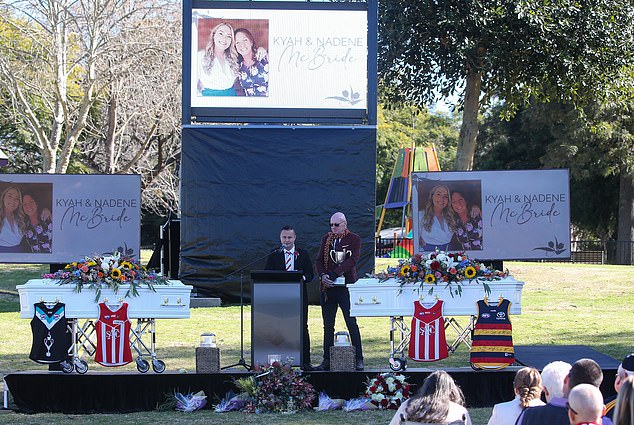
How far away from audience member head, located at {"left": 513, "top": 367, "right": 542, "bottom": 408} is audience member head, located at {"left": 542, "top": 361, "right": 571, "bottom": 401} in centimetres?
15

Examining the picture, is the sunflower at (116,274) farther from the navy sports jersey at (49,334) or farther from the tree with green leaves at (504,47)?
the tree with green leaves at (504,47)

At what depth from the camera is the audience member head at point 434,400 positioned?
5.32 m

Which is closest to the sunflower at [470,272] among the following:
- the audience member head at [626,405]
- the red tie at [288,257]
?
the red tie at [288,257]

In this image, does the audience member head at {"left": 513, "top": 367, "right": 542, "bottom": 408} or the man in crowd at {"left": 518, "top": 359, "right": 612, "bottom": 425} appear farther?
the audience member head at {"left": 513, "top": 367, "right": 542, "bottom": 408}

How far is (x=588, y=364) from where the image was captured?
514cm

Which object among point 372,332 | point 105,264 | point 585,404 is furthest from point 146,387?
point 585,404

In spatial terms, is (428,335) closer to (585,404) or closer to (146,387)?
(146,387)

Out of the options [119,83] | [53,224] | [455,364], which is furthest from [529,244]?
[119,83]

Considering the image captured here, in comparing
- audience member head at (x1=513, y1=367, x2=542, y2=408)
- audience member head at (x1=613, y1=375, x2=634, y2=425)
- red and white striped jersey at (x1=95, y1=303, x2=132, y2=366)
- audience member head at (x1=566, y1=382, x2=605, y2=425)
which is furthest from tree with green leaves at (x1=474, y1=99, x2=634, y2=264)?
audience member head at (x1=613, y1=375, x2=634, y2=425)

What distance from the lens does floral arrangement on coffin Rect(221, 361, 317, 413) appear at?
376 inches

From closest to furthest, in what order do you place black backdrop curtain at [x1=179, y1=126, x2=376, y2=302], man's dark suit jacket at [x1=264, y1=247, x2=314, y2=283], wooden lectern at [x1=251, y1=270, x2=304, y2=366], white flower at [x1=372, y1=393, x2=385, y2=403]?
white flower at [x1=372, y1=393, x2=385, y2=403], wooden lectern at [x1=251, y1=270, x2=304, y2=366], man's dark suit jacket at [x1=264, y1=247, x2=314, y2=283], black backdrop curtain at [x1=179, y1=126, x2=376, y2=302]

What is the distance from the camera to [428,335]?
10703mm

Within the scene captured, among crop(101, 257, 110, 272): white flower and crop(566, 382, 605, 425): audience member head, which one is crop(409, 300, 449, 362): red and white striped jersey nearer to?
crop(101, 257, 110, 272): white flower

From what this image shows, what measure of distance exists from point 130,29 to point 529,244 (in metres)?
13.8
